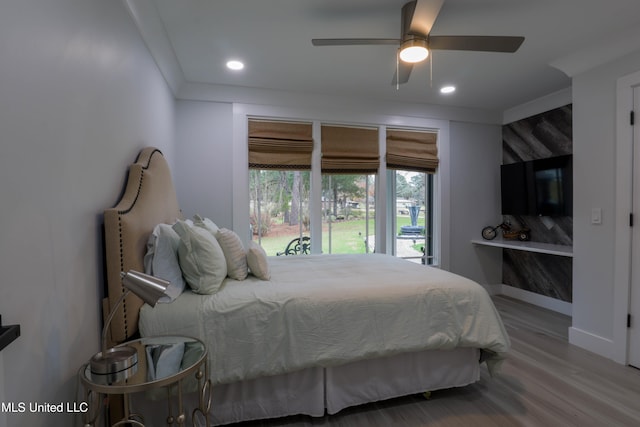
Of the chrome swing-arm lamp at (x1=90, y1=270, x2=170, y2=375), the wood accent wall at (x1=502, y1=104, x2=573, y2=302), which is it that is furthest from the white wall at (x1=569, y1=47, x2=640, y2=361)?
the chrome swing-arm lamp at (x1=90, y1=270, x2=170, y2=375)

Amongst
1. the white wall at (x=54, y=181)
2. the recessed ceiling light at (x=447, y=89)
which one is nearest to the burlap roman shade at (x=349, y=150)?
the recessed ceiling light at (x=447, y=89)

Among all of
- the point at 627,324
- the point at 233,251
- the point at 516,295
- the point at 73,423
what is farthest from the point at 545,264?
the point at 73,423

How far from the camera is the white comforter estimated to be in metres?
1.54

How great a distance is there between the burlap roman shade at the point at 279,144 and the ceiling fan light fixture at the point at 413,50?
1.71 m

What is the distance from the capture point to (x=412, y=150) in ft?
12.9

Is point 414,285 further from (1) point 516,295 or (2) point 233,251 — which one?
(1) point 516,295

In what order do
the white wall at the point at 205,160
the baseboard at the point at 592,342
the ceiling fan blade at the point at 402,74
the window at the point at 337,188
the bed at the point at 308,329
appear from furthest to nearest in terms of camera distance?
1. the window at the point at 337,188
2. the white wall at the point at 205,160
3. the baseboard at the point at 592,342
4. the ceiling fan blade at the point at 402,74
5. the bed at the point at 308,329

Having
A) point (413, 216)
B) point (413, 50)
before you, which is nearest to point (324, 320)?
point (413, 50)

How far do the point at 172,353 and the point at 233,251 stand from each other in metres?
0.79

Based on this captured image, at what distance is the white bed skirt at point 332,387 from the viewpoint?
166cm

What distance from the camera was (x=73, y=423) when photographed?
1.19 meters

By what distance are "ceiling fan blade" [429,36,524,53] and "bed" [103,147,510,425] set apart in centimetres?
151

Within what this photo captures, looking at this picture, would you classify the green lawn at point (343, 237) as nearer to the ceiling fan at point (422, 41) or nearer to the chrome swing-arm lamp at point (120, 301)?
the ceiling fan at point (422, 41)

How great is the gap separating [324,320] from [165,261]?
92 centimetres
